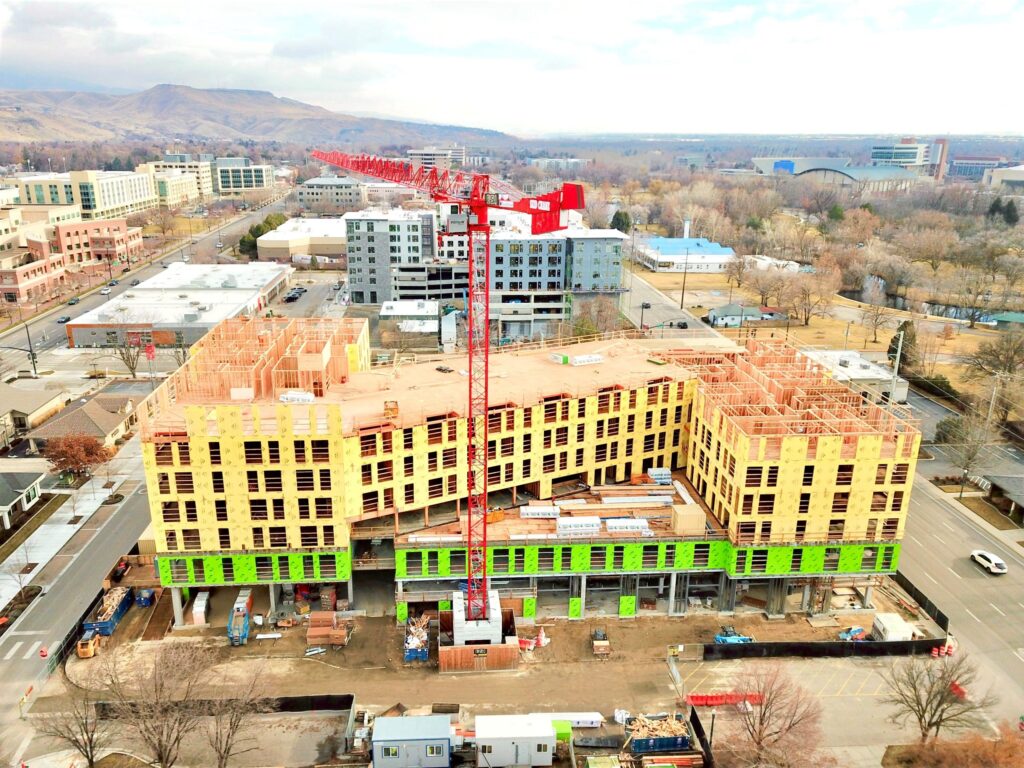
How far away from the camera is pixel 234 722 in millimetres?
38500

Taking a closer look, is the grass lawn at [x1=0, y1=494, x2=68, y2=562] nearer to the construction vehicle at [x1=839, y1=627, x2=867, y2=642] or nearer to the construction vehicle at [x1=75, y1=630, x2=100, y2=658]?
the construction vehicle at [x1=75, y1=630, x2=100, y2=658]

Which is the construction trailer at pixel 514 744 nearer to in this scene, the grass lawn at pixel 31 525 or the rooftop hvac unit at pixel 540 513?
the rooftop hvac unit at pixel 540 513

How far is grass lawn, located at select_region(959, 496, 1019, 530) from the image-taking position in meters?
64.9

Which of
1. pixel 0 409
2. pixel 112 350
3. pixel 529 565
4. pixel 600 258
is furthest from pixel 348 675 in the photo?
pixel 600 258

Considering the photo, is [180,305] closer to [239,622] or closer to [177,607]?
[177,607]

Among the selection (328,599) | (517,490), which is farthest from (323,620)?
(517,490)

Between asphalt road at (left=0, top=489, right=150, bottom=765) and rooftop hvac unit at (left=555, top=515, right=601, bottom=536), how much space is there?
112 feet

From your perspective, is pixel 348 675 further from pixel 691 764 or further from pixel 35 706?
pixel 691 764

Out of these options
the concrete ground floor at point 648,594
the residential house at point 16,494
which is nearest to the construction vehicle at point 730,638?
the concrete ground floor at point 648,594

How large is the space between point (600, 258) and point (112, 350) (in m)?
77.8

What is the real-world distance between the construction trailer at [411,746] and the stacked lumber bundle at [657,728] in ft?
34.0

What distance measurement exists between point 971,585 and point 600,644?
30.5 metres

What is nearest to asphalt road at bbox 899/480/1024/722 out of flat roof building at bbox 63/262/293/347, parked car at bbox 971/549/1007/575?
parked car at bbox 971/549/1007/575

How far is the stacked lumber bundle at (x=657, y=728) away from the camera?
40.5m
